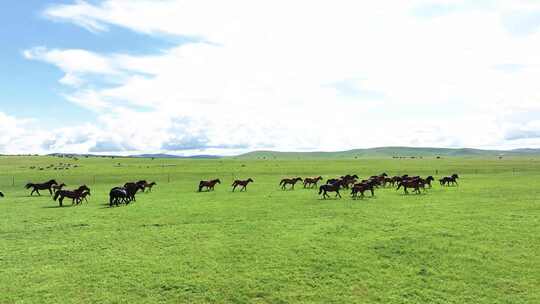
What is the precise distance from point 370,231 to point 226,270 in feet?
28.7

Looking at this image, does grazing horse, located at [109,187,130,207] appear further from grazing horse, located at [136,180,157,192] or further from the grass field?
grazing horse, located at [136,180,157,192]

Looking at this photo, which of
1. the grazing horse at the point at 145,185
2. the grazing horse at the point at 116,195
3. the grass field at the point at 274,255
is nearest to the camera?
the grass field at the point at 274,255

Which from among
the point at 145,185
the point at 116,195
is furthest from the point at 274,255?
the point at 145,185

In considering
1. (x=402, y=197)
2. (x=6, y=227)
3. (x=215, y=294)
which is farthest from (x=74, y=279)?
(x=402, y=197)

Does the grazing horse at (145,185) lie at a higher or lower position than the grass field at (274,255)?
higher

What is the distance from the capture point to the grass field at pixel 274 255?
41.2 feet

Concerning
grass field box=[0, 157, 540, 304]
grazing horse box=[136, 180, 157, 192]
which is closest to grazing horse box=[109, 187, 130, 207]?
grass field box=[0, 157, 540, 304]

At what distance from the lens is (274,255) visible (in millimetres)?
16109

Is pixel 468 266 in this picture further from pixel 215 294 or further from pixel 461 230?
pixel 215 294

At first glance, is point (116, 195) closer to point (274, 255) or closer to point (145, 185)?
point (145, 185)

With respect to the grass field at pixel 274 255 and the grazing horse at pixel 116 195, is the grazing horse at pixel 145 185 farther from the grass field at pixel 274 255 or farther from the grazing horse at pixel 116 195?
the grass field at pixel 274 255

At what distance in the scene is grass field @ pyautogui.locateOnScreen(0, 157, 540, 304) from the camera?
1256cm

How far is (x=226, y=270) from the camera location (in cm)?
1452

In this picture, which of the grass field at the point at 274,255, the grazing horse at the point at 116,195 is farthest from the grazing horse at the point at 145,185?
the grass field at the point at 274,255
